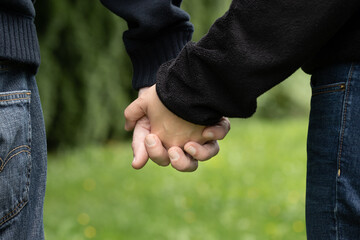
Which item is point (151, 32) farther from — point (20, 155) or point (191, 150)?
point (20, 155)

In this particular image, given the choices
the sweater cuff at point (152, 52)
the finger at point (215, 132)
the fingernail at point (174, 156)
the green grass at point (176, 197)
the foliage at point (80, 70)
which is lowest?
the green grass at point (176, 197)

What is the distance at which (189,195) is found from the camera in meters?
4.50

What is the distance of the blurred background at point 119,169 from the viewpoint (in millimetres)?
3803

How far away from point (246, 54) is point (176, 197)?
329 centimetres

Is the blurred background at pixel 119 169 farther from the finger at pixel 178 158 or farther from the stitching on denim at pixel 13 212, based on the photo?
the stitching on denim at pixel 13 212

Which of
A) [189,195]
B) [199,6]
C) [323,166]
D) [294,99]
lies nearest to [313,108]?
[323,166]

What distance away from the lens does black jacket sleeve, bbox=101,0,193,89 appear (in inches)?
70.1

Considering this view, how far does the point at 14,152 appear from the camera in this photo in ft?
4.18

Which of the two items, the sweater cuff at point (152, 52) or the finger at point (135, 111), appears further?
the sweater cuff at point (152, 52)

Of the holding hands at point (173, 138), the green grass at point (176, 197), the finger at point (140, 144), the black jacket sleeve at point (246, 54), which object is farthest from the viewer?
the green grass at point (176, 197)

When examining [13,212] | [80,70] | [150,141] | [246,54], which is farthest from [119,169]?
[246,54]

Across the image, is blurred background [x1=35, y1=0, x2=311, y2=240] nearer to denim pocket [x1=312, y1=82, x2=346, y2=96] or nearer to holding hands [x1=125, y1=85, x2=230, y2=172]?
holding hands [x1=125, y1=85, x2=230, y2=172]

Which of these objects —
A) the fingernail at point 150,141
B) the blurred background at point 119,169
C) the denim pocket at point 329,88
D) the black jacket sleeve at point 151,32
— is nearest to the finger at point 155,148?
the fingernail at point 150,141

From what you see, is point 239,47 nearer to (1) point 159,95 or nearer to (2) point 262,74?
(2) point 262,74
